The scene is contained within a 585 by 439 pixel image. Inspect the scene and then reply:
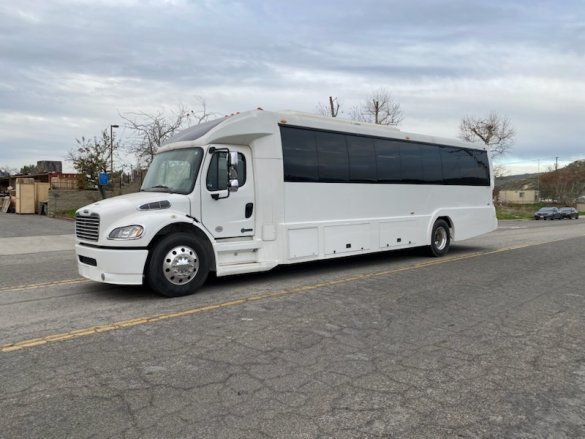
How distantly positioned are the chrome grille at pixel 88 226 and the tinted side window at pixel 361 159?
16.6 ft

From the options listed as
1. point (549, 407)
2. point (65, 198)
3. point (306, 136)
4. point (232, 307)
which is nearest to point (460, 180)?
point (306, 136)

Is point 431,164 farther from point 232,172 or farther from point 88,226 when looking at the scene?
point 88,226

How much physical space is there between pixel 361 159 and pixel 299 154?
1.80 metres

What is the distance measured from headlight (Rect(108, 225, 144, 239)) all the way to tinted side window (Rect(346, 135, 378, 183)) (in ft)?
15.4

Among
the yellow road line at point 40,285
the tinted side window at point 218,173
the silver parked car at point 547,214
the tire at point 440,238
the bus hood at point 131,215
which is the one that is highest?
the tinted side window at point 218,173

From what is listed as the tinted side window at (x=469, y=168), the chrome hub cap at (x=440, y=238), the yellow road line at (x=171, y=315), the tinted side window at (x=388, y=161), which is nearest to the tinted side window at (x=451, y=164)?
the tinted side window at (x=469, y=168)

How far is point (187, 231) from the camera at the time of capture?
24.3 ft

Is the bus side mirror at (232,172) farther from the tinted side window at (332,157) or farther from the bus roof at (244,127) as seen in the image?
the tinted side window at (332,157)

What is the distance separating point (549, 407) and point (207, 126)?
21.2 feet

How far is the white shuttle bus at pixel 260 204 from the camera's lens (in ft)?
22.9

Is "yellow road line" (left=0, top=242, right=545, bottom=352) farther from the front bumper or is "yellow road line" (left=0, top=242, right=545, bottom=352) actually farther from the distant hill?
the distant hill

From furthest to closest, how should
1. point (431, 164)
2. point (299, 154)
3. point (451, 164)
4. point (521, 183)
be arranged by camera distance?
point (521, 183) < point (451, 164) < point (431, 164) < point (299, 154)

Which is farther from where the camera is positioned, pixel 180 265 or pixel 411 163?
pixel 411 163

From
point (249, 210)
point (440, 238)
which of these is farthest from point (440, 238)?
point (249, 210)
